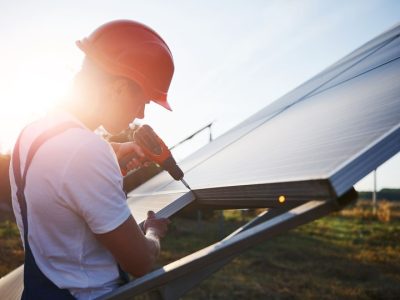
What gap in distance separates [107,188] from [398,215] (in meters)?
21.0

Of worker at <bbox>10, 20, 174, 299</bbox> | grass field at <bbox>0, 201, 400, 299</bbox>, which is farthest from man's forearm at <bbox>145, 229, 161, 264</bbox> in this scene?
grass field at <bbox>0, 201, 400, 299</bbox>

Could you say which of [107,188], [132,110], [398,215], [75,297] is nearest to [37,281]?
[75,297]

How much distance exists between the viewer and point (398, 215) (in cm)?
1852

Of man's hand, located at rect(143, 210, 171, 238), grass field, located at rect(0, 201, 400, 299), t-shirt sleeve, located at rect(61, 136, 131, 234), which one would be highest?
t-shirt sleeve, located at rect(61, 136, 131, 234)

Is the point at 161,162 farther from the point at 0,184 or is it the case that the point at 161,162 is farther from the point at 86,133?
the point at 0,184

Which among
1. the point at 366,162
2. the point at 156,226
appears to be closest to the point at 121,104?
the point at 156,226

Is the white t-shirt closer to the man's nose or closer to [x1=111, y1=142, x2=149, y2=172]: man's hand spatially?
the man's nose

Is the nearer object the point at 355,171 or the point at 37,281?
the point at 355,171

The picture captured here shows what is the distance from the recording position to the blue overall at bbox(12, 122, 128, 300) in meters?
1.17

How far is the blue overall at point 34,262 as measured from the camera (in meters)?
1.17

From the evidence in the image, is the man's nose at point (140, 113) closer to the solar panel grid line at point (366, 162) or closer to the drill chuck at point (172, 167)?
the drill chuck at point (172, 167)

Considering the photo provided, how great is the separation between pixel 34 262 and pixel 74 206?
32 centimetres

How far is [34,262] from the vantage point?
124 centimetres

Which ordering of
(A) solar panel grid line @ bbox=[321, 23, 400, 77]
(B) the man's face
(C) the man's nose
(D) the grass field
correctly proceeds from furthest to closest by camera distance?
1. (D) the grass field
2. (A) solar panel grid line @ bbox=[321, 23, 400, 77]
3. (C) the man's nose
4. (B) the man's face
